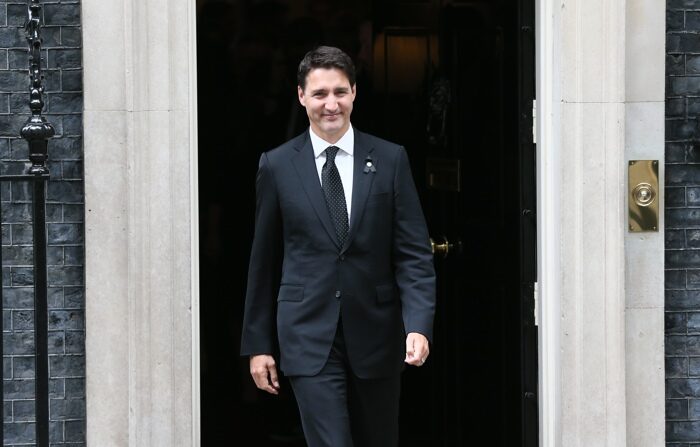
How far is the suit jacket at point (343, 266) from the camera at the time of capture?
14.3 feet

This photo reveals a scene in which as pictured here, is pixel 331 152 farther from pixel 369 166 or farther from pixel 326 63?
pixel 326 63

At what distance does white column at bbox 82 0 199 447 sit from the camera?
192 inches

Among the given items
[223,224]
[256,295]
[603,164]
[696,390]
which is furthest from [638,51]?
[223,224]

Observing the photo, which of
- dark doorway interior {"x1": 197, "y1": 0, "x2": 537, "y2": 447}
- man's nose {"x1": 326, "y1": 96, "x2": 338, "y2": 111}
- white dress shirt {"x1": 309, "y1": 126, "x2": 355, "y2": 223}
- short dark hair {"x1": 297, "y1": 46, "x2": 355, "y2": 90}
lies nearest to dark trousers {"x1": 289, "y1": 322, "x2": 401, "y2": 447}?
white dress shirt {"x1": 309, "y1": 126, "x2": 355, "y2": 223}

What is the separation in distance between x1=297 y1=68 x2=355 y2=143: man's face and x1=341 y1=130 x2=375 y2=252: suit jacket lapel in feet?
0.40

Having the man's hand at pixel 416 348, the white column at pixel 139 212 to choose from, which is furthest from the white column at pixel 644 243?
the white column at pixel 139 212

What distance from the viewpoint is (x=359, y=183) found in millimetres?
4410

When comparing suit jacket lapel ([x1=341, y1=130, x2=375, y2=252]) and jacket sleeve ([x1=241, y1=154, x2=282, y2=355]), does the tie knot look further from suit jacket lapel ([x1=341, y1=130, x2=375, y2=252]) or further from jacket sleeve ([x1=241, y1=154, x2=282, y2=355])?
jacket sleeve ([x1=241, y1=154, x2=282, y2=355])

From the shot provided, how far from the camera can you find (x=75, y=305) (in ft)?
16.3

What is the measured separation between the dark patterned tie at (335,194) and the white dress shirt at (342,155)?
2cm

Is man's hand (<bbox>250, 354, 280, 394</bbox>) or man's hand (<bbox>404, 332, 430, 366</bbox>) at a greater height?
man's hand (<bbox>404, 332, 430, 366</bbox>)

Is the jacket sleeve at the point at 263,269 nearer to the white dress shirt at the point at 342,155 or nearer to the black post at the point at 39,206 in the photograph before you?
the white dress shirt at the point at 342,155

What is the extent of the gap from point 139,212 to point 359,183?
956 millimetres

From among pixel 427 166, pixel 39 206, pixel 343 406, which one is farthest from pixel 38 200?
pixel 427 166
